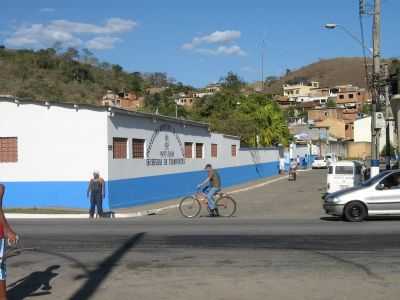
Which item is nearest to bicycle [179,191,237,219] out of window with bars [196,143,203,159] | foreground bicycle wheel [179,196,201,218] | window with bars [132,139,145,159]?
foreground bicycle wheel [179,196,201,218]

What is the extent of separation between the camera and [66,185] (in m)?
26.3

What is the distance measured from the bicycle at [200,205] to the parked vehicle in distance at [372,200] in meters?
4.08

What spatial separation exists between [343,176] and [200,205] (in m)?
10.2

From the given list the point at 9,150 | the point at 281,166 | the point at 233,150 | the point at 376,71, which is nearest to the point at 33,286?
the point at 9,150

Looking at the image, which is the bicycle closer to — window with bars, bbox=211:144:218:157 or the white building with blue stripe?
the white building with blue stripe

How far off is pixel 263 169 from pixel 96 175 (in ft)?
126

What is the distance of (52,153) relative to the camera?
1040 inches

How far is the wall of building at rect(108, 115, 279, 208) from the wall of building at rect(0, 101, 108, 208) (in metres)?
0.79

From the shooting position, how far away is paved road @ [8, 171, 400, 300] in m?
8.73

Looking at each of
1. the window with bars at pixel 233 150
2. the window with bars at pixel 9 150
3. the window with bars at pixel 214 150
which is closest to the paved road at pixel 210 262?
the window with bars at pixel 9 150

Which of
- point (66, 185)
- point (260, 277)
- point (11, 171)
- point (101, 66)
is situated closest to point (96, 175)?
point (66, 185)

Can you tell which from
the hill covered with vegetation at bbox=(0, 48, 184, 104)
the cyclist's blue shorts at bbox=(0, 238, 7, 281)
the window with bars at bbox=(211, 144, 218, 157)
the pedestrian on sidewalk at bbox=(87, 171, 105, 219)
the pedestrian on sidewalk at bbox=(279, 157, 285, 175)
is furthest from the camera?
the hill covered with vegetation at bbox=(0, 48, 184, 104)

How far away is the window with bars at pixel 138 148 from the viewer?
29422mm

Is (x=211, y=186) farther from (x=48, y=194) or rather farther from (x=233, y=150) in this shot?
(x=233, y=150)
